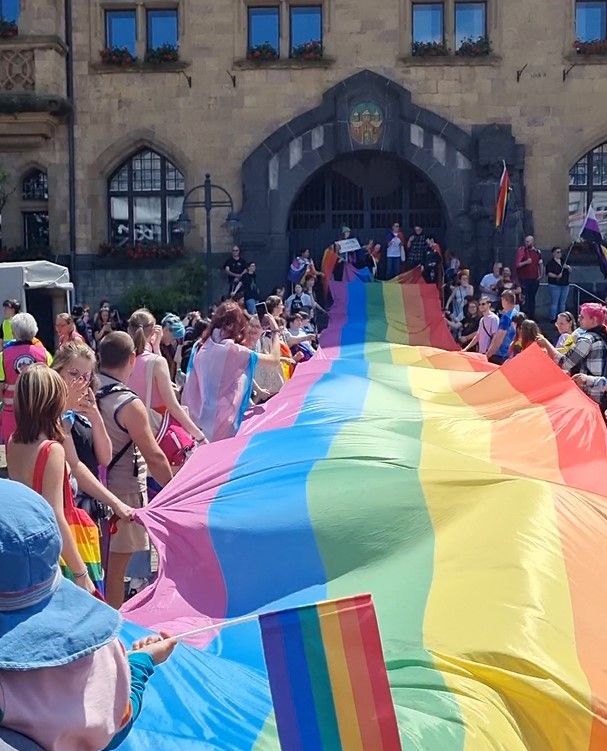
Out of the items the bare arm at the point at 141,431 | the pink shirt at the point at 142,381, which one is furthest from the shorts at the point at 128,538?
the pink shirt at the point at 142,381

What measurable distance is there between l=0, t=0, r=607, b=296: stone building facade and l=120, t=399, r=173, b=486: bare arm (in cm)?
1760

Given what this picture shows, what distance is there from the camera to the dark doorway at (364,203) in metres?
24.1

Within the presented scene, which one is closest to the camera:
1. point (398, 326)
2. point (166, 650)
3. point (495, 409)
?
point (166, 650)

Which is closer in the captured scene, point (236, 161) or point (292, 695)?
point (292, 695)

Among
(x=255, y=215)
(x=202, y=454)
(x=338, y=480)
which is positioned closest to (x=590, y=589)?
(x=338, y=480)

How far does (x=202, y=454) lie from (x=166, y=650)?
12.7 ft

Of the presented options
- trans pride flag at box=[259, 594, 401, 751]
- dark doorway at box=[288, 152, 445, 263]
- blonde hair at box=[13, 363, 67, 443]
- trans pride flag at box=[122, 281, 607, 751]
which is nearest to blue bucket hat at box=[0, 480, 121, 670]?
trans pride flag at box=[259, 594, 401, 751]

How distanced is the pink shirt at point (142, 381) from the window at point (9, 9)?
60.6 feet

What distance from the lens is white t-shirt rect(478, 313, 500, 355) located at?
14328 mm

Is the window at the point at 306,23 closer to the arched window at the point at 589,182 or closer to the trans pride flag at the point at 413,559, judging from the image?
the arched window at the point at 589,182

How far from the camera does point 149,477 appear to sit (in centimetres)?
689

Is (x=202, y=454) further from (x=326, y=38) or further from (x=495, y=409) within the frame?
(x=326, y=38)

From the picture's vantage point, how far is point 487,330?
14.4 metres

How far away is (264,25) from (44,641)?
23.3 metres
